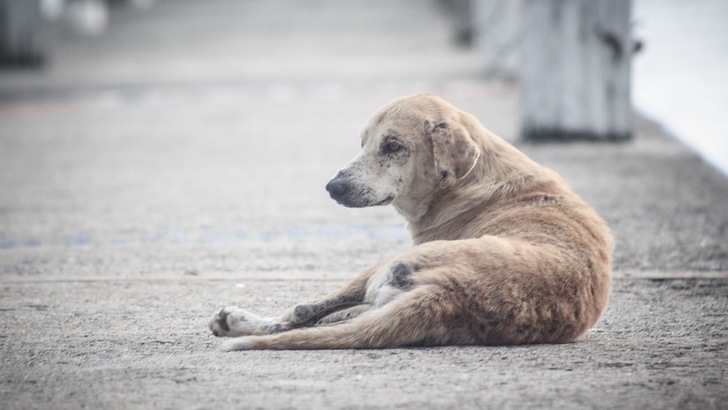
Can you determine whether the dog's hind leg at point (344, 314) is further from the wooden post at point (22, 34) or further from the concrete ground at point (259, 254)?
the wooden post at point (22, 34)

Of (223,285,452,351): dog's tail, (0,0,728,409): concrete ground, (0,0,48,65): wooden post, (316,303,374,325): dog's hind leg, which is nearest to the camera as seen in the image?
(0,0,728,409): concrete ground

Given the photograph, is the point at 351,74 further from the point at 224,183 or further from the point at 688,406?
the point at 688,406

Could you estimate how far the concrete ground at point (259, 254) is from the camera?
429 cm

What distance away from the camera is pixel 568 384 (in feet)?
14.0

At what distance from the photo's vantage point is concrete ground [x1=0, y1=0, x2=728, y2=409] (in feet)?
14.1

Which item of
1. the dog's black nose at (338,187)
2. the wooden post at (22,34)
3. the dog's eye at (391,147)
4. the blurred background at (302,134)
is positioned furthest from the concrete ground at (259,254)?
the wooden post at (22,34)

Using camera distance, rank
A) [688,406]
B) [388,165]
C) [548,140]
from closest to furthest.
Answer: [688,406]
[388,165]
[548,140]

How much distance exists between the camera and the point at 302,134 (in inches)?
548

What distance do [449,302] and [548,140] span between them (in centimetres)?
767

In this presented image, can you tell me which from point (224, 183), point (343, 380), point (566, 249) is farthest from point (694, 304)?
point (224, 183)

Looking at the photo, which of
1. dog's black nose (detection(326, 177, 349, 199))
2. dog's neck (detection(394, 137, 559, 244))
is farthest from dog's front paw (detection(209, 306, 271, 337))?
dog's neck (detection(394, 137, 559, 244))

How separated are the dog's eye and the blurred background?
4.62 ft

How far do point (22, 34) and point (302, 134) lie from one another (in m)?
12.6

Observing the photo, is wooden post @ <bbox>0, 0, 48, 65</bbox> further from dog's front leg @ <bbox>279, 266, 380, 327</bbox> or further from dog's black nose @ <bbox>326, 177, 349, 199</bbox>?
dog's front leg @ <bbox>279, 266, 380, 327</bbox>
